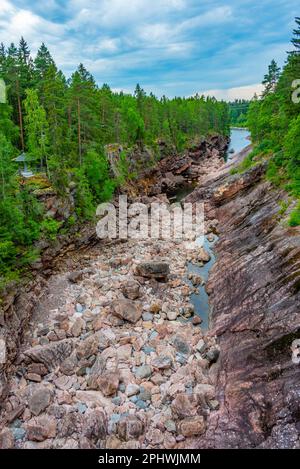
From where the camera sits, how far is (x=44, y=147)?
26.3 metres

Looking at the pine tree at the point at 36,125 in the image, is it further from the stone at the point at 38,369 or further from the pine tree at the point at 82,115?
the stone at the point at 38,369

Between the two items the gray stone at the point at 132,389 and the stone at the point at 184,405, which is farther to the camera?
the gray stone at the point at 132,389

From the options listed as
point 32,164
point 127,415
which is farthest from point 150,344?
point 32,164

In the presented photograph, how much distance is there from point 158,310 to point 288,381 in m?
9.08

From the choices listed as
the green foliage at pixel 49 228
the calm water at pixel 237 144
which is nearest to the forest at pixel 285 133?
the green foliage at pixel 49 228

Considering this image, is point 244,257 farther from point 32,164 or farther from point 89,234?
point 32,164

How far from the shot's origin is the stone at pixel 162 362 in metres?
14.4

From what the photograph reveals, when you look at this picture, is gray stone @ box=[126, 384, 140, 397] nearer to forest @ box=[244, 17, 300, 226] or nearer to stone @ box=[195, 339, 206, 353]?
stone @ box=[195, 339, 206, 353]

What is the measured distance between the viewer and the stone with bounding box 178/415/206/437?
11234 mm

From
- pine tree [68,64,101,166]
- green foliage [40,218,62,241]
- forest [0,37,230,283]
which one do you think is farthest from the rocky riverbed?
pine tree [68,64,101,166]

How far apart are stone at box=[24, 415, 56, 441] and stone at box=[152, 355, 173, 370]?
5.14m

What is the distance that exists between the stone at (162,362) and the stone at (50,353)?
4.61 metres

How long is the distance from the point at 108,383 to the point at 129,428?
2.26 m

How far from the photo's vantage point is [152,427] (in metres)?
11.7
